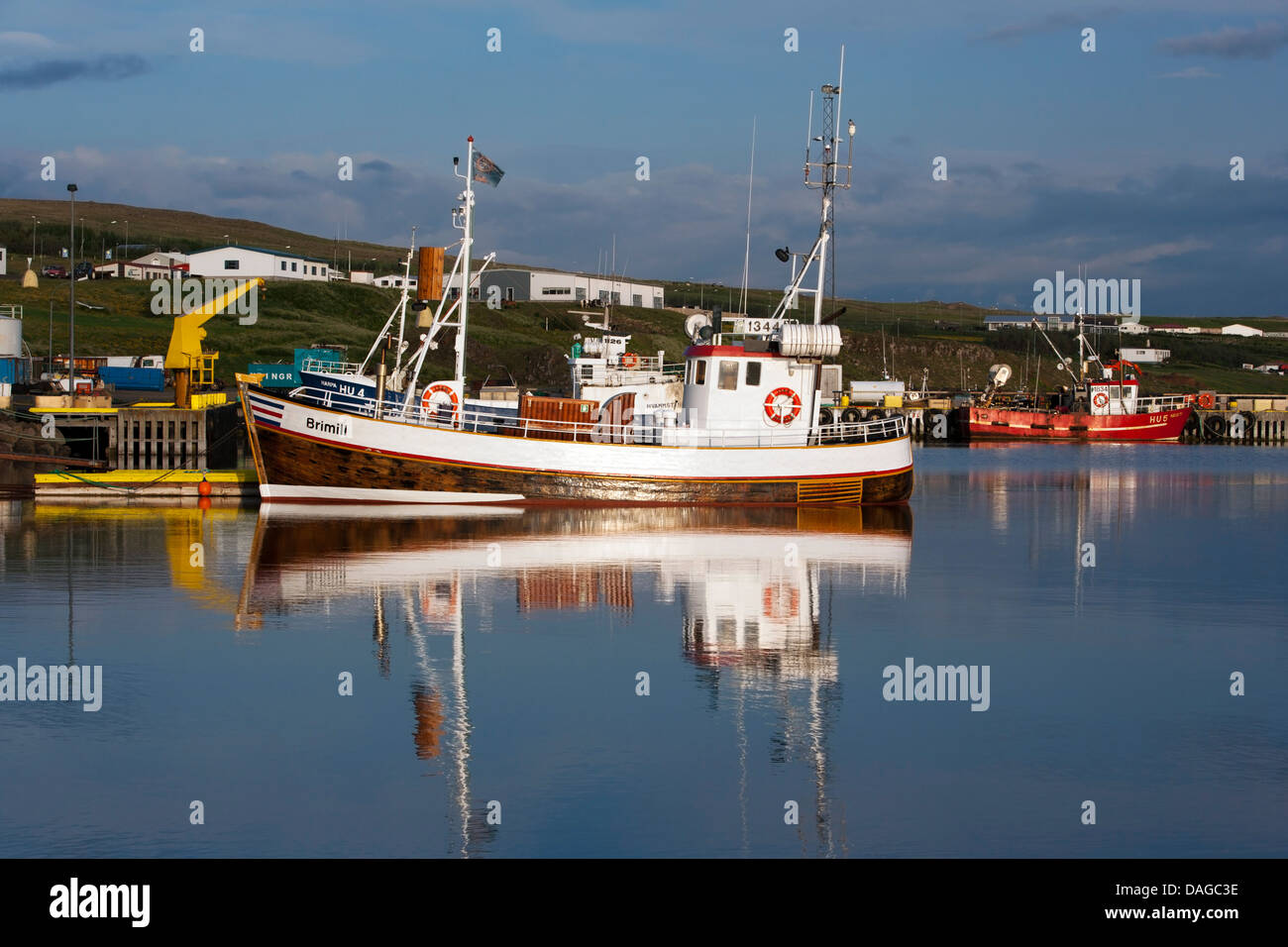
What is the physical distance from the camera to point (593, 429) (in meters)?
40.1

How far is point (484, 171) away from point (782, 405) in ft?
36.6

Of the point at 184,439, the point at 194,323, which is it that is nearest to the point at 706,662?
the point at 184,439

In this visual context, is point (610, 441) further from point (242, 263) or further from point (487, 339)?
point (242, 263)

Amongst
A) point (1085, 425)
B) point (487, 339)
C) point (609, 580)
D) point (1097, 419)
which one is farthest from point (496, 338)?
point (609, 580)

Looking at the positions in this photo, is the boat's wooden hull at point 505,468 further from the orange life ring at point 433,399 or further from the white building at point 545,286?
the white building at point 545,286

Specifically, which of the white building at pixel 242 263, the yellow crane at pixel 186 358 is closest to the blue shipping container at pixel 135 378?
the yellow crane at pixel 186 358

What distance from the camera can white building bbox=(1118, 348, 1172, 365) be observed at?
165 meters

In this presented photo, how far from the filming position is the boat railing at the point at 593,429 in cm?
3894

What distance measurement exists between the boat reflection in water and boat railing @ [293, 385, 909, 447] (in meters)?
2.24

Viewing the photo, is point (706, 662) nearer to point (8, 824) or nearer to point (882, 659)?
point (882, 659)

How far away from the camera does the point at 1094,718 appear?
17.4 meters

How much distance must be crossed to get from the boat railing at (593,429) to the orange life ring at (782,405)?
340 millimetres

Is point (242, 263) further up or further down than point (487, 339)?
further up
